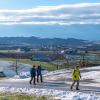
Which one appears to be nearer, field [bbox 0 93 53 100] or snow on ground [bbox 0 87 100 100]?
snow on ground [bbox 0 87 100 100]

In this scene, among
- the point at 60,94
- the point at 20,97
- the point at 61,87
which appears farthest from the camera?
the point at 61,87

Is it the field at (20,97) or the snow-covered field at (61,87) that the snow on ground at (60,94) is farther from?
the field at (20,97)

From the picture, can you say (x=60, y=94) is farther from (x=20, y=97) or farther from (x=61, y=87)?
(x=61, y=87)

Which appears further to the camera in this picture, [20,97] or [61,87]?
[61,87]

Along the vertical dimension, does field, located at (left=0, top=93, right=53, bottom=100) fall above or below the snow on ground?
below

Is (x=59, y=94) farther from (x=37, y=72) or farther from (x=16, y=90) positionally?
(x=37, y=72)

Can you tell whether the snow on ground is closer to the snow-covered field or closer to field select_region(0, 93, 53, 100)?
the snow-covered field

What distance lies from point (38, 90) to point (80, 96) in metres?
5.89

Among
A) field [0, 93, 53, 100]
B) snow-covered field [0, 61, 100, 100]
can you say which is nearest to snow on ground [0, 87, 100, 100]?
snow-covered field [0, 61, 100, 100]

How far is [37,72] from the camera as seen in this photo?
140ft

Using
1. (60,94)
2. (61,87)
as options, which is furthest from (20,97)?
(61,87)

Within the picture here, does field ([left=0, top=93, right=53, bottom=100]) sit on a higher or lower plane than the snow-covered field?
lower

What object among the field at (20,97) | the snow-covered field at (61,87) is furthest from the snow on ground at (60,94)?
the field at (20,97)

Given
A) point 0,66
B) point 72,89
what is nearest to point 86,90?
point 72,89
